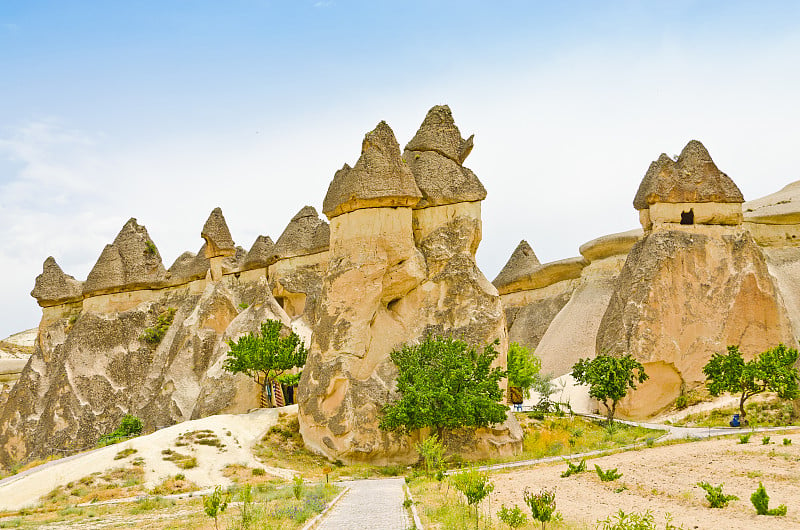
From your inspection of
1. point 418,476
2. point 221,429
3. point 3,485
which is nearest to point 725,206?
point 418,476

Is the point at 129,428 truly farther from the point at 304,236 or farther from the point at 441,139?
the point at 441,139

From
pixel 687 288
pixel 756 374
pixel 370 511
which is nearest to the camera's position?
pixel 370 511

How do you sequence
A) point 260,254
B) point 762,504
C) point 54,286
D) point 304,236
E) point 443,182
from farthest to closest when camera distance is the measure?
1. point 54,286
2. point 260,254
3. point 304,236
4. point 443,182
5. point 762,504

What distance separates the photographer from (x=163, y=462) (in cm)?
2167

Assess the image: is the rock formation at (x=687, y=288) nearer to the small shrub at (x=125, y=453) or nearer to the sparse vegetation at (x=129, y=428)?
the small shrub at (x=125, y=453)

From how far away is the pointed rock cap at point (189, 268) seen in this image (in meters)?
38.8

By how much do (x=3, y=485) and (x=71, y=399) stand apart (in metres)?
15.8

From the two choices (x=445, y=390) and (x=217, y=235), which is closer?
(x=445, y=390)

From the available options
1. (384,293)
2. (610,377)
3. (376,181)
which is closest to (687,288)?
(610,377)

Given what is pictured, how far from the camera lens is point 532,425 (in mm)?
26328

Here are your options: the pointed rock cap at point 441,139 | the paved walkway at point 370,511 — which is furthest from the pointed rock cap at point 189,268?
the paved walkway at point 370,511

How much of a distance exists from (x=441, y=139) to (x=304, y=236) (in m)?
10.4

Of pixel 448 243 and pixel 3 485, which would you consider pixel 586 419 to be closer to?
pixel 448 243

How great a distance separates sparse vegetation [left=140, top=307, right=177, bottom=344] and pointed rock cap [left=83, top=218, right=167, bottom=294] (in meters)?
1.70
